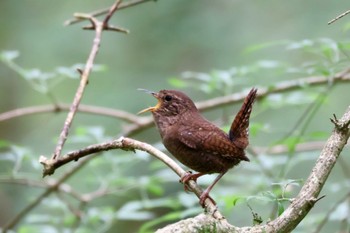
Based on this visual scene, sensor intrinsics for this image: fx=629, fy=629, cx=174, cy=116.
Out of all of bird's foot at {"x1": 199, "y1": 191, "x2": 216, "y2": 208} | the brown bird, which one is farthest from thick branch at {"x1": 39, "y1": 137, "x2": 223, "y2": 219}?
the brown bird

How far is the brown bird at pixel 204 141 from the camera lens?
285 cm

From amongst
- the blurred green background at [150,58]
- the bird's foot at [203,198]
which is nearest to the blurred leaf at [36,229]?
the bird's foot at [203,198]

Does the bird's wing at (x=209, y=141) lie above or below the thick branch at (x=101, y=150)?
below

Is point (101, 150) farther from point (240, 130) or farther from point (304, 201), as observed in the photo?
point (240, 130)

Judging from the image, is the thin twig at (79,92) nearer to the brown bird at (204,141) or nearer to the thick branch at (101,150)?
the thick branch at (101,150)

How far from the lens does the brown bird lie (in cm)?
285

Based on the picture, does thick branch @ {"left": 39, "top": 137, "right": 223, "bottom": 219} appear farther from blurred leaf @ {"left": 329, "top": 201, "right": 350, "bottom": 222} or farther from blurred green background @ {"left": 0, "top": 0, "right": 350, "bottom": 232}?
blurred green background @ {"left": 0, "top": 0, "right": 350, "bottom": 232}

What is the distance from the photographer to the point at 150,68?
26.6 ft

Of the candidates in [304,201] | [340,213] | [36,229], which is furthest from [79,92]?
[340,213]

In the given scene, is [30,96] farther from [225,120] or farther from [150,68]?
[225,120]

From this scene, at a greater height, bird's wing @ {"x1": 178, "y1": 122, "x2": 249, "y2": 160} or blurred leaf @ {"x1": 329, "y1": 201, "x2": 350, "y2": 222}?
bird's wing @ {"x1": 178, "y1": 122, "x2": 249, "y2": 160}

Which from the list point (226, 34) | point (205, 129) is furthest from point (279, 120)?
point (205, 129)

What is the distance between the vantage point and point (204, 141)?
2912 mm

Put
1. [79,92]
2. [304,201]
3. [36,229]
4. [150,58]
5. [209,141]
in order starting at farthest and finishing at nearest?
1. [150,58]
2. [36,229]
3. [209,141]
4. [79,92]
5. [304,201]
